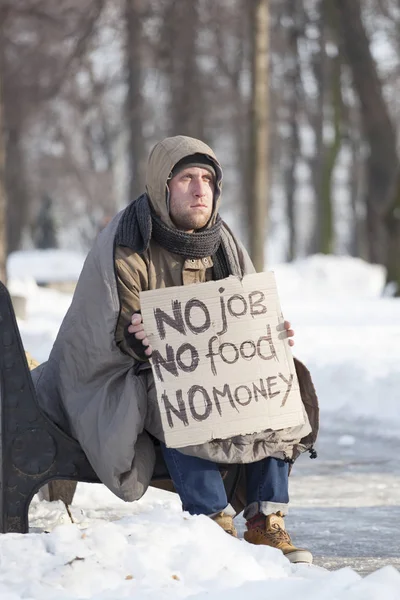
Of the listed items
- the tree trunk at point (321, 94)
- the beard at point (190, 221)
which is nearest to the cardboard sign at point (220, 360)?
the beard at point (190, 221)

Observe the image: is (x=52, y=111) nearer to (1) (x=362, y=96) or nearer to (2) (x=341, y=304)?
(1) (x=362, y=96)

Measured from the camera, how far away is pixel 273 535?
462 cm

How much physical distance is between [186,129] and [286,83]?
8925 millimetres

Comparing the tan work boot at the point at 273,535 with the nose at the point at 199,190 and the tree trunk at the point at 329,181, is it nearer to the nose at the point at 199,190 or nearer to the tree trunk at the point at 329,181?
the nose at the point at 199,190

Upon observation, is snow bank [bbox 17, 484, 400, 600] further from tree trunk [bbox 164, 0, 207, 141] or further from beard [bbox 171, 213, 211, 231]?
tree trunk [bbox 164, 0, 207, 141]

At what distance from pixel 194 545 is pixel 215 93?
2750 centimetres

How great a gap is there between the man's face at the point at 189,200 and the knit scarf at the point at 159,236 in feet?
0.17

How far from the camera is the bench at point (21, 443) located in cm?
463

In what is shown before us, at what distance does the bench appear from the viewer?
15.2 ft

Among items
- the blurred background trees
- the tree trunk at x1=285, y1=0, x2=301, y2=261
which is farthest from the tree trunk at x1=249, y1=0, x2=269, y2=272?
the tree trunk at x1=285, y1=0, x2=301, y2=261

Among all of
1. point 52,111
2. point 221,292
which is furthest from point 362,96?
point 221,292

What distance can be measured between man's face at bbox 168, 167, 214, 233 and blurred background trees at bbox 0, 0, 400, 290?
1009 cm

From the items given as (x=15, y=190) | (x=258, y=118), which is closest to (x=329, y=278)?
(x=258, y=118)

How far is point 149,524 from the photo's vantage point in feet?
12.8
